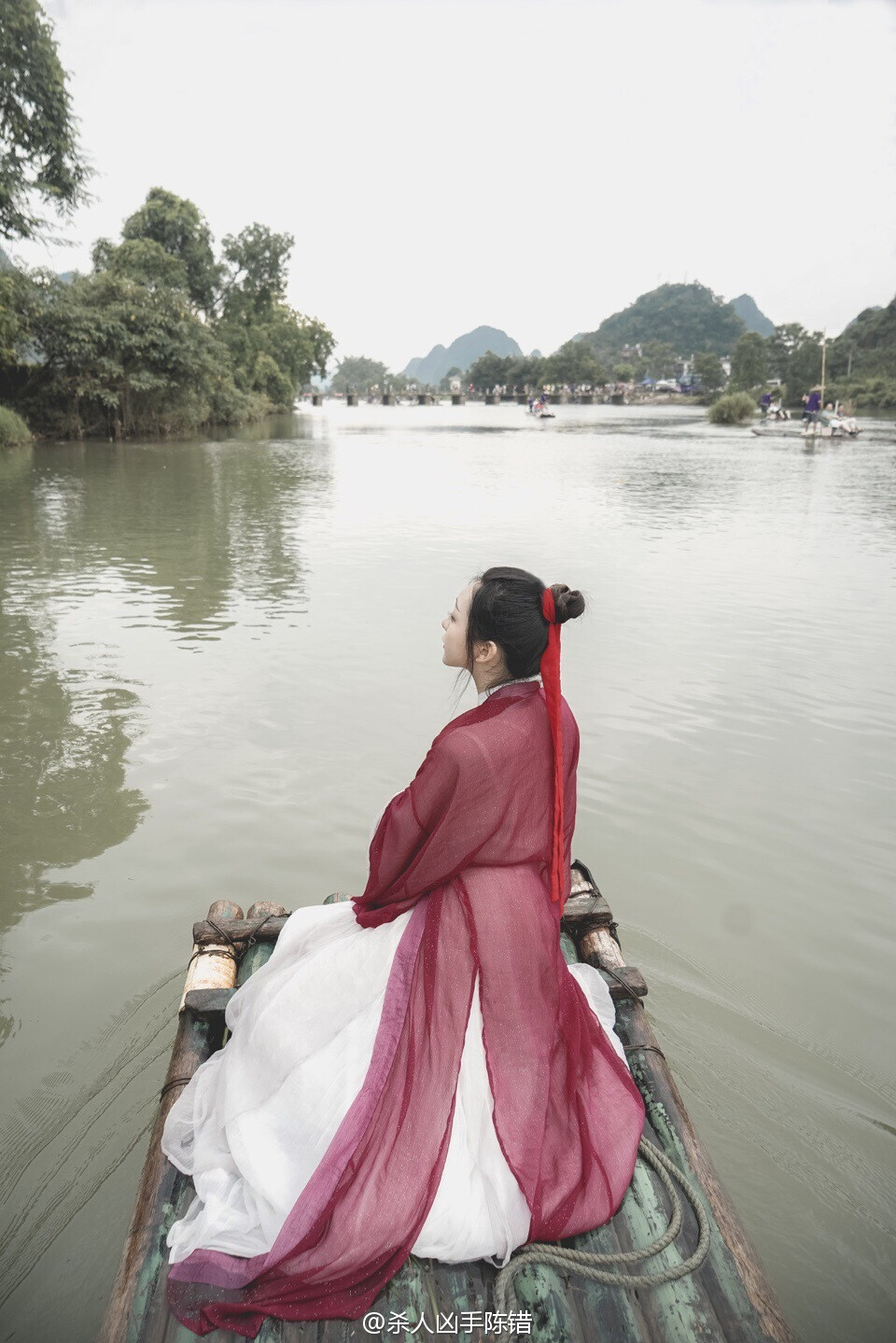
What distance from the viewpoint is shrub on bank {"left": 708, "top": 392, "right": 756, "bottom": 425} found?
42906 millimetres

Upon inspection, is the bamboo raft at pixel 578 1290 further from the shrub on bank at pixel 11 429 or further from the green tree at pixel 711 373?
the green tree at pixel 711 373

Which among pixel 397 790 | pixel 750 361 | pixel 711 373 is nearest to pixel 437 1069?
pixel 397 790

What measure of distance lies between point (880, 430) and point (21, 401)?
3225 cm

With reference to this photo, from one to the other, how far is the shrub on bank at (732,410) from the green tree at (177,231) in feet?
84.4

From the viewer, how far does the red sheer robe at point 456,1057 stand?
Answer: 1533 millimetres

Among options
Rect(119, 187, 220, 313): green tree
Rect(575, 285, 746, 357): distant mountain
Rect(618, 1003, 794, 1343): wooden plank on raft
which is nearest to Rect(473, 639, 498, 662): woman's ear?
Rect(618, 1003, 794, 1343): wooden plank on raft

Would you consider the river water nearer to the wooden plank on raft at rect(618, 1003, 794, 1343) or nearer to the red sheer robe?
the wooden plank on raft at rect(618, 1003, 794, 1343)

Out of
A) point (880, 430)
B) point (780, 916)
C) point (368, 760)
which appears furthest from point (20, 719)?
point (880, 430)

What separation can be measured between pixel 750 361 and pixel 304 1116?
72865 mm

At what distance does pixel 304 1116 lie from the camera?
169 centimetres

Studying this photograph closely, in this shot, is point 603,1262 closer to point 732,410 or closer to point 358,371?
point 732,410

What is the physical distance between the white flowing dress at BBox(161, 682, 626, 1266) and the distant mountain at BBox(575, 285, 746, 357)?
16075 cm

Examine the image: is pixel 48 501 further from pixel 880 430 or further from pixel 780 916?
pixel 880 430

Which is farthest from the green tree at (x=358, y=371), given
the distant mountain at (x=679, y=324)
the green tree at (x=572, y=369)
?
the green tree at (x=572, y=369)
